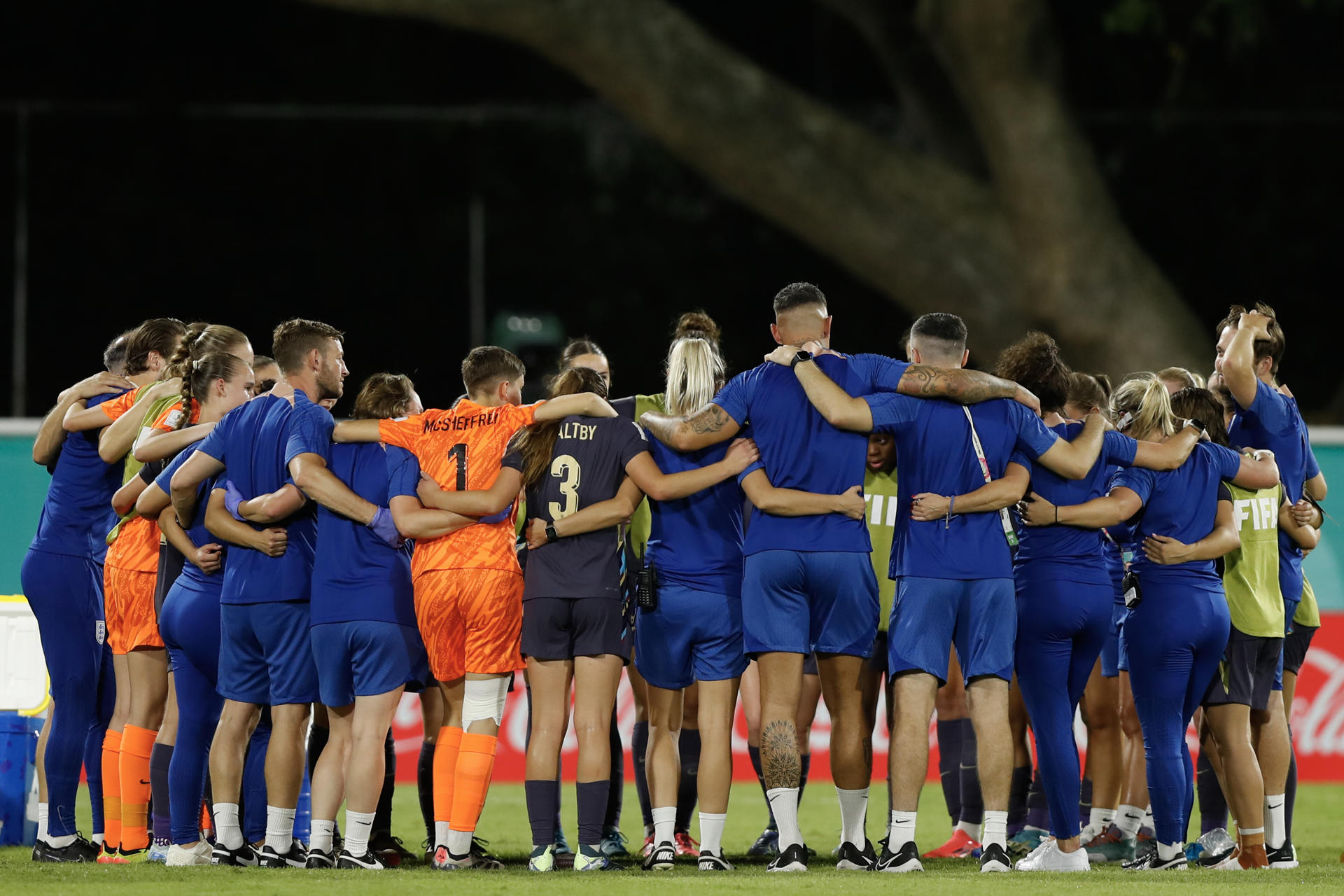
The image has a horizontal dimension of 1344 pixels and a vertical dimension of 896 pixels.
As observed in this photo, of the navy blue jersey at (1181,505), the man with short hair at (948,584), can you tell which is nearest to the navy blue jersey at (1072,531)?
the navy blue jersey at (1181,505)

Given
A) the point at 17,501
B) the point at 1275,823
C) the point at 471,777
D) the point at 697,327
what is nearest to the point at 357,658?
the point at 471,777

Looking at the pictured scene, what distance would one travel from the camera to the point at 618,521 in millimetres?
6906

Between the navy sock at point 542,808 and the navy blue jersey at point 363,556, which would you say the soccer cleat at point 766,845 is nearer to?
the navy sock at point 542,808

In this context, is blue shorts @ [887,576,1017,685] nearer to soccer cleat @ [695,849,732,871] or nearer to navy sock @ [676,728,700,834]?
soccer cleat @ [695,849,732,871]

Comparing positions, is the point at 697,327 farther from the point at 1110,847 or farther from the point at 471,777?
the point at 1110,847

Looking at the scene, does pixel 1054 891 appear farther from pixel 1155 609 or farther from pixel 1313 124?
pixel 1313 124

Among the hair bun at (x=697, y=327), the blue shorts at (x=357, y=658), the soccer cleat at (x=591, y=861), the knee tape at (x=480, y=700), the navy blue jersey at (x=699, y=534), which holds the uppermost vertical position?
the hair bun at (x=697, y=327)

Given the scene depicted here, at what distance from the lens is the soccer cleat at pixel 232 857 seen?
690cm

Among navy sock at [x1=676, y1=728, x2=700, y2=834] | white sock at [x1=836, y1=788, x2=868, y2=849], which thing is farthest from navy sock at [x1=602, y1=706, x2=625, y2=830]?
white sock at [x1=836, y1=788, x2=868, y2=849]

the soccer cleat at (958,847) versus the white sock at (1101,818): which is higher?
the white sock at (1101,818)

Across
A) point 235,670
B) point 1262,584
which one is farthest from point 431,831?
point 1262,584

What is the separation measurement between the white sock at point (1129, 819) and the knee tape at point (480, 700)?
3.05 m

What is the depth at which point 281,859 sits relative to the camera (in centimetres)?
683

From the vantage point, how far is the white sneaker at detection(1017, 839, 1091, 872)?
22.4ft
